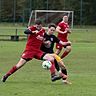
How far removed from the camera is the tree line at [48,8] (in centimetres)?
7850

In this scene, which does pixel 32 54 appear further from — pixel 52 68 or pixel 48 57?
pixel 52 68

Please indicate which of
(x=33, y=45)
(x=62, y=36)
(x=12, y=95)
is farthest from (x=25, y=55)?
(x=62, y=36)

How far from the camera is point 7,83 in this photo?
1500 centimetres

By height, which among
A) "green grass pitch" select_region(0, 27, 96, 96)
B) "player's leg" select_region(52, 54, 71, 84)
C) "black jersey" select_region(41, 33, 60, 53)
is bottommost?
"green grass pitch" select_region(0, 27, 96, 96)

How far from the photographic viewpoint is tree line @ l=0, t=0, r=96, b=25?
78.5 m

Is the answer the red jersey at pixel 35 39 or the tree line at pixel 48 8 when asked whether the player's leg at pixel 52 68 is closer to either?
the red jersey at pixel 35 39

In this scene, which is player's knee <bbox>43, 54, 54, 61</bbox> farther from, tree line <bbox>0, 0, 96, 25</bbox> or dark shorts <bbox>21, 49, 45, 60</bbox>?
tree line <bbox>0, 0, 96, 25</bbox>

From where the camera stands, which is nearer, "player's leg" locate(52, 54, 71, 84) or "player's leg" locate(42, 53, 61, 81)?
"player's leg" locate(42, 53, 61, 81)

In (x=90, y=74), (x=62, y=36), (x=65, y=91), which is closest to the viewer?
(x=65, y=91)

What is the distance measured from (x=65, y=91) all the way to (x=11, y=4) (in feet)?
231

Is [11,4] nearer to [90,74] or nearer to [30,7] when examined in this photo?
[30,7]

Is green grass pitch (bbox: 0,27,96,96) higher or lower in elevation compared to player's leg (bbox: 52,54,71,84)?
lower

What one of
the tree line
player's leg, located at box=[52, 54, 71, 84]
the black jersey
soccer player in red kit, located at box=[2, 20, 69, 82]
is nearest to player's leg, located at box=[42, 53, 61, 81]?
soccer player in red kit, located at box=[2, 20, 69, 82]

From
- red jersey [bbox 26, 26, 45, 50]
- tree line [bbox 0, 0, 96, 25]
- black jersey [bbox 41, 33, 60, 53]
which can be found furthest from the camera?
tree line [bbox 0, 0, 96, 25]
